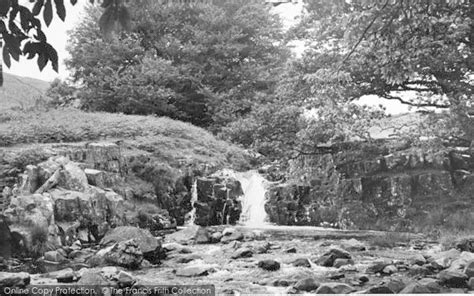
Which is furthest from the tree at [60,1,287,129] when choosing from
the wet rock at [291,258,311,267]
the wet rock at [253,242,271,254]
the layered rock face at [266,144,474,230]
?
the wet rock at [291,258,311,267]

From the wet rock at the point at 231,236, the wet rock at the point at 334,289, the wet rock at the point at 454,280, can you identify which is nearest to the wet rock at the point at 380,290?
the wet rock at the point at 334,289

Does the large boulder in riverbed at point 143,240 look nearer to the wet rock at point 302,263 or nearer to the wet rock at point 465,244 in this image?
the wet rock at point 302,263

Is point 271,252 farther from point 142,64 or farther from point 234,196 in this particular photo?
point 142,64

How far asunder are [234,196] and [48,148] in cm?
598

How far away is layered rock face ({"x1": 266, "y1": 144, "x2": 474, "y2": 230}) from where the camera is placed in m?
12.9

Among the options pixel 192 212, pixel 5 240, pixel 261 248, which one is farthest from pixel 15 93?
pixel 261 248

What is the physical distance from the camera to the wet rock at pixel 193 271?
757 cm

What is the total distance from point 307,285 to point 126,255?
11.3ft

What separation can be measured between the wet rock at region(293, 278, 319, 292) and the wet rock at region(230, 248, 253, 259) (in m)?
2.42

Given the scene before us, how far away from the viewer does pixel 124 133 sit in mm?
18016

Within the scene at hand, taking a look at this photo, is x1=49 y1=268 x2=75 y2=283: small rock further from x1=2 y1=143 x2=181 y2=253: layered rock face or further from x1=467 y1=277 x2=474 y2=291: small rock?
x1=467 y1=277 x2=474 y2=291: small rock

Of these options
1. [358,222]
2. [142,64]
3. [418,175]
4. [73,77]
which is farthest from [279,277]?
[73,77]

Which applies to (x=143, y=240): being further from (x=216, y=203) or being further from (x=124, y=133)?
(x=124, y=133)

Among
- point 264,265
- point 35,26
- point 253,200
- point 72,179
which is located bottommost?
point 264,265
